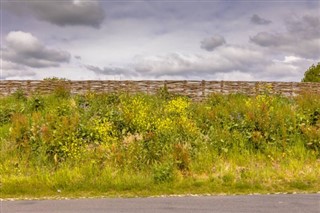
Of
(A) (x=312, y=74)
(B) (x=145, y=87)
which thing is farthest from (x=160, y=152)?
(A) (x=312, y=74)

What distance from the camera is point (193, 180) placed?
35.3 feet

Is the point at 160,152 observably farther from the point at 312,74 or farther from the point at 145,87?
the point at 312,74

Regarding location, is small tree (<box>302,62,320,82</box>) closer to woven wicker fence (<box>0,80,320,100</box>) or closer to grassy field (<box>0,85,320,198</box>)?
woven wicker fence (<box>0,80,320,100</box>)

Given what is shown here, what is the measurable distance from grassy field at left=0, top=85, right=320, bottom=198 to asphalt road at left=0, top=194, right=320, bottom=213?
0.94 m

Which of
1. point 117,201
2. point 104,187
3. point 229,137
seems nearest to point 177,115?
point 229,137

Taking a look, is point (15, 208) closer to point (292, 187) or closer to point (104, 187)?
point (104, 187)

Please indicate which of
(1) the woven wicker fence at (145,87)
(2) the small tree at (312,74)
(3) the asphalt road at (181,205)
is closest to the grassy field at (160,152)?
(3) the asphalt road at (181,205)

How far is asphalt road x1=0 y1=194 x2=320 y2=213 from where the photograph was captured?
7672 mm

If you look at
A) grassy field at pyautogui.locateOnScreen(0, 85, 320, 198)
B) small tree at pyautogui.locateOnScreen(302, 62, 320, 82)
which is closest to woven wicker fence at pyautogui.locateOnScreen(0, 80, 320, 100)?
grassy field at pyautogui.locateOnScreen(0, 85, 320, 198)

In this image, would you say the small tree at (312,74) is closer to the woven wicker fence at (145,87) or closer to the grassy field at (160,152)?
the woven wicker fence at (145,87)

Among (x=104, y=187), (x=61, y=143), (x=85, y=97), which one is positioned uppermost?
(x=85, y=97)

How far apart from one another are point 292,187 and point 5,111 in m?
13.7

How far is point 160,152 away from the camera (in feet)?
40.7

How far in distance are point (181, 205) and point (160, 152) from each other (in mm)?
4382
